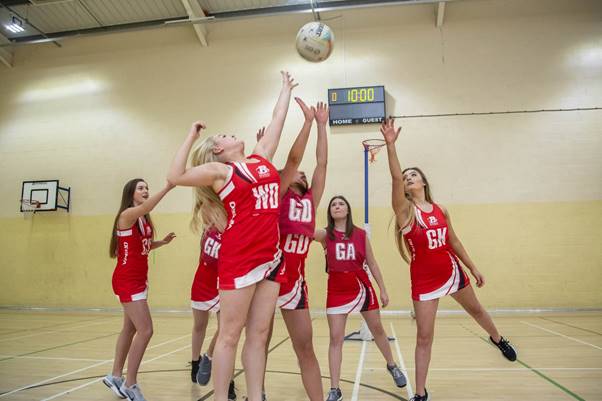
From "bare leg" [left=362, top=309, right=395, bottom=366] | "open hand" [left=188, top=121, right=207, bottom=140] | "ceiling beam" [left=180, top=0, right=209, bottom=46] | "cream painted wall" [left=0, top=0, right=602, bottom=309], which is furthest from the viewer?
"ceiling beam" [left=180, top=0, right=209, bottom=46]

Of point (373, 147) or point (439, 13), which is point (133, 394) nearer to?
point (373, 147)

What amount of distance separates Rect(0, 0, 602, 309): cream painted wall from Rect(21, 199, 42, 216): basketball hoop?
0.30 meters

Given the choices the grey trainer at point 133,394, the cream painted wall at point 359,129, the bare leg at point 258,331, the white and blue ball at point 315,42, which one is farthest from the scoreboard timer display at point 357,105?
the bare leg at point 258,331

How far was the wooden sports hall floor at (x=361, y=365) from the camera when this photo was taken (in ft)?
11.8

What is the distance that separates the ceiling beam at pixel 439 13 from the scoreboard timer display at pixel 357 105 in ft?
7.30

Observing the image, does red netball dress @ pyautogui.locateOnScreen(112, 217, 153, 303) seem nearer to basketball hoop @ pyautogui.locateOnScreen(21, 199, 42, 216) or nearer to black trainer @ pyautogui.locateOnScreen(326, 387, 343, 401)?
black trainer @ pyautogui.locateOnScreen(326, 387, 343, 401)

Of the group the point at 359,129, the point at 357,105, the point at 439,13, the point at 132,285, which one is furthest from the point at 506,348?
the point at 439,13

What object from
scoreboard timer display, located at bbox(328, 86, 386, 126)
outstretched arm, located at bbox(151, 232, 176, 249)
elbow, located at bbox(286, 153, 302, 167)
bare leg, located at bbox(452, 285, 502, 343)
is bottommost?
bare leg, located at bbox(452, 285, 502, 343)

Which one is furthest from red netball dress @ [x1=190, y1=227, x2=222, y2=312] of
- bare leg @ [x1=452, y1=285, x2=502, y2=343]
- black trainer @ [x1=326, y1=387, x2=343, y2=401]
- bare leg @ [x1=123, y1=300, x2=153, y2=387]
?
bare leg @ [x1=452, y1=285, x2=502, y2=343]

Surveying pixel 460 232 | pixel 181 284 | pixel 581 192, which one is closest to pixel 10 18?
pixel 181 284

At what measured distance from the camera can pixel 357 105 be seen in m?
10.6

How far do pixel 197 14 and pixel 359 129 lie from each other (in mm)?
5216

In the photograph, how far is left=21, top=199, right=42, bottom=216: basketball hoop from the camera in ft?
38.4

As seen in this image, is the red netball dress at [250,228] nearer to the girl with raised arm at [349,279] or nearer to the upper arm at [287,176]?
the upper arm at [287,176]
